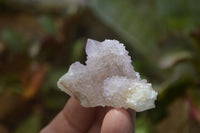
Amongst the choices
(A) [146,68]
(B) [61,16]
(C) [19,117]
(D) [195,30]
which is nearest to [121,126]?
(D) [195,30]

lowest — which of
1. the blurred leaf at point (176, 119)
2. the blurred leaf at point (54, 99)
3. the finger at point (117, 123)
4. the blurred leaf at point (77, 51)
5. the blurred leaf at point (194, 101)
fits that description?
the blurred leaf at point (54, 99)

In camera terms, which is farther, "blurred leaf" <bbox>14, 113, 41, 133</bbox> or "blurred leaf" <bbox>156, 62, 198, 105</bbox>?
"blurred leaf" <bbox>14, 113, 41, 133</bbox>

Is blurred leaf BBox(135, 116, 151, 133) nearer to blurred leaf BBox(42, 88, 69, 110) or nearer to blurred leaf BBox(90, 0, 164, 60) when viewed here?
blurred leaf BBox(90, 0, 164, 60)

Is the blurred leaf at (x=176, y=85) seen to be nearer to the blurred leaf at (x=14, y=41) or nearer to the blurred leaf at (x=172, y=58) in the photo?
the blurred leaf at (x=172, y=58)

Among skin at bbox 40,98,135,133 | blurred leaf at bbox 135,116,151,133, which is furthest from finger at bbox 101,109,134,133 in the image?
blurred leaf at bbox 135,116,151,133

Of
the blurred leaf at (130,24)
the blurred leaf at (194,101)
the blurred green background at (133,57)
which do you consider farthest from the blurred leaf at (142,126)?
the blurred leaf at (130,24)

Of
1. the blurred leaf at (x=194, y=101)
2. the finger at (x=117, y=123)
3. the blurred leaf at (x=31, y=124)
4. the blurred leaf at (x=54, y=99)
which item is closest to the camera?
the finger at (x=117, y=123)

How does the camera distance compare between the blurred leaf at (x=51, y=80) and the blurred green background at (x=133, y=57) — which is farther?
the blurred leaf at (x=51, y=80)
